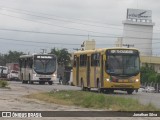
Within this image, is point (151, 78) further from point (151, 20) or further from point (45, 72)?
point (151, 20)

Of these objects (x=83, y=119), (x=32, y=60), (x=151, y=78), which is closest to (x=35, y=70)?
(x=32, y=60)

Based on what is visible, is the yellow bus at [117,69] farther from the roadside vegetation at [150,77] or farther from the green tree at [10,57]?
the green tree at [10,57]

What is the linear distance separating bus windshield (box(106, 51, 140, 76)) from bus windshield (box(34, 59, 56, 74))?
22.1 meters

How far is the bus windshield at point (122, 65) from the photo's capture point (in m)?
34.0

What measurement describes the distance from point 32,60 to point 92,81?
20012 millimetres

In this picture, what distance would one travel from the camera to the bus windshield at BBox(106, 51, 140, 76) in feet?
111

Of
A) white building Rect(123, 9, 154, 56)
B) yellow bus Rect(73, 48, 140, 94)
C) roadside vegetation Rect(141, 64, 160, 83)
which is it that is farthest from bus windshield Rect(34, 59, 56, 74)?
white building Rect(123, 9, 154, 56)

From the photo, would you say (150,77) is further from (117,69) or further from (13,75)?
(117,69)

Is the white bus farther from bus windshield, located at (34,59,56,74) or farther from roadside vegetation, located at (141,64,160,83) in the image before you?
roadside vegetation, located at (141,64,160,83)

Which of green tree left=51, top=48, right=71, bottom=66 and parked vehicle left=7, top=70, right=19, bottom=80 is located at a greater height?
green tree left=51, top=48, right=71, bottom=66

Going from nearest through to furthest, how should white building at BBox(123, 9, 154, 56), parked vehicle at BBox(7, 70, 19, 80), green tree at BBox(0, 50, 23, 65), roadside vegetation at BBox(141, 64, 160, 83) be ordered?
roadside vegetation at BBox(141, 64, 160, 83) → parked vehicle at BBox(7, 70, 19, 80) → white building at BBox(123, 9, 154, 56) → green tree at BBox(0, 50, 23, 65)

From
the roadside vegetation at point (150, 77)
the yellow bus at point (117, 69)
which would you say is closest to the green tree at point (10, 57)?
the roadside vegetation at point (150, 77)

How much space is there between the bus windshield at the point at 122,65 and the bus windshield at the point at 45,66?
22102 mm

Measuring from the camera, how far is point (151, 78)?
255ft
